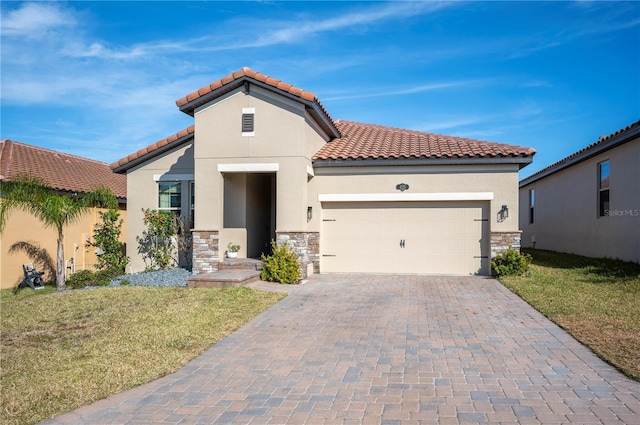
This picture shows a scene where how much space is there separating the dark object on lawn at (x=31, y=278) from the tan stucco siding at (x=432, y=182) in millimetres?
8572

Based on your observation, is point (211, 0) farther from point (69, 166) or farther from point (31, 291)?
point (69, 166)

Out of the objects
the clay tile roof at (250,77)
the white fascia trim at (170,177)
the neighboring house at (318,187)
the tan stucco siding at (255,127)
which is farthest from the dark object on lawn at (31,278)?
the clay tile roof at (250,77)

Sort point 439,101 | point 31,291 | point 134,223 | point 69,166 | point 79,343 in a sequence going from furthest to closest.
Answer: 1. point 69,166
2. point 439,101
3. point 134,223
4. point 31,291
5. point 79,343

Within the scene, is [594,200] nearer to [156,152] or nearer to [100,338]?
[156,152]

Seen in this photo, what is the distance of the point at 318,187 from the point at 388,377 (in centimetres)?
964

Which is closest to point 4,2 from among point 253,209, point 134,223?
point 134,223

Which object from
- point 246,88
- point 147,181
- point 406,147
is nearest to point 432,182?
point 406,147

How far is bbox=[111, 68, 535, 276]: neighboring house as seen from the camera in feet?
44.3

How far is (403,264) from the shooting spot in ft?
47.6

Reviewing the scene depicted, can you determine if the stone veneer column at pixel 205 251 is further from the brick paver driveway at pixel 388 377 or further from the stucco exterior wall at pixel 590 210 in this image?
the stucco exterior wall at pixel 590 210

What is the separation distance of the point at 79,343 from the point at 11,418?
8.91ft

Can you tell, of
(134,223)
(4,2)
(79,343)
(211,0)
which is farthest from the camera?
(134,223)

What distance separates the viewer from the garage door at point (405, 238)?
14180mm

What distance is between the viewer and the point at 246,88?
535 inches
